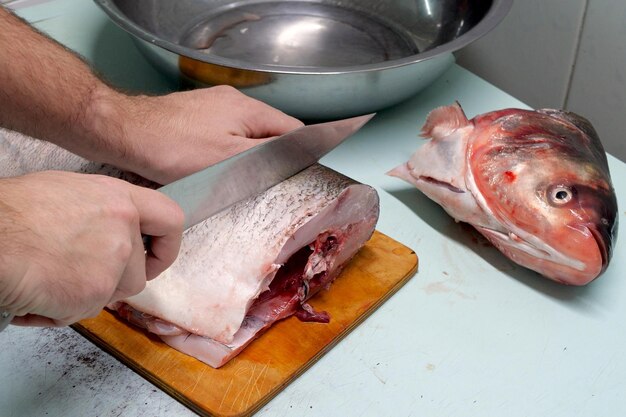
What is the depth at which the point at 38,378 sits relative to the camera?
1075 millimetres

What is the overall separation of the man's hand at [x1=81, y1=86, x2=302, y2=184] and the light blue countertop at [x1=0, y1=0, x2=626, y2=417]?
0.25 metres

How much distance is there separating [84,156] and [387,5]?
32.0 inches

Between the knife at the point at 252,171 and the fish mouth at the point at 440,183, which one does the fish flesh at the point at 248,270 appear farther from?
the fish mouth at the point at 440,183

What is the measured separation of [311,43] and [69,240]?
927 mm

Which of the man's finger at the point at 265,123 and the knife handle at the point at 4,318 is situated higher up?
the knife handle at the point at 4,318

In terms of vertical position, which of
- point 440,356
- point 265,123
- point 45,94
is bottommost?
point 440,356

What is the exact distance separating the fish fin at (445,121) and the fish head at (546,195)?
3cm

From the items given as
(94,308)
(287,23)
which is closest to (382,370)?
(94,308)

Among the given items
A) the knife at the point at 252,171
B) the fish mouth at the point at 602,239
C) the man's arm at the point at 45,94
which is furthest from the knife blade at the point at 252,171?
the fish mouth at the point at 602,239

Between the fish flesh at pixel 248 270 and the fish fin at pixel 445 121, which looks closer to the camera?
the fish flesh at pixel 248 270

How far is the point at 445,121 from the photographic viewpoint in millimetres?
1341

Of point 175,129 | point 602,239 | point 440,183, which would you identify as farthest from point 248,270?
point 602,239

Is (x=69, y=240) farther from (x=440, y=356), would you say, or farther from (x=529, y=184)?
(x=529, y=184)

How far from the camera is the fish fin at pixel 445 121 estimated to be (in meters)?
1.33
